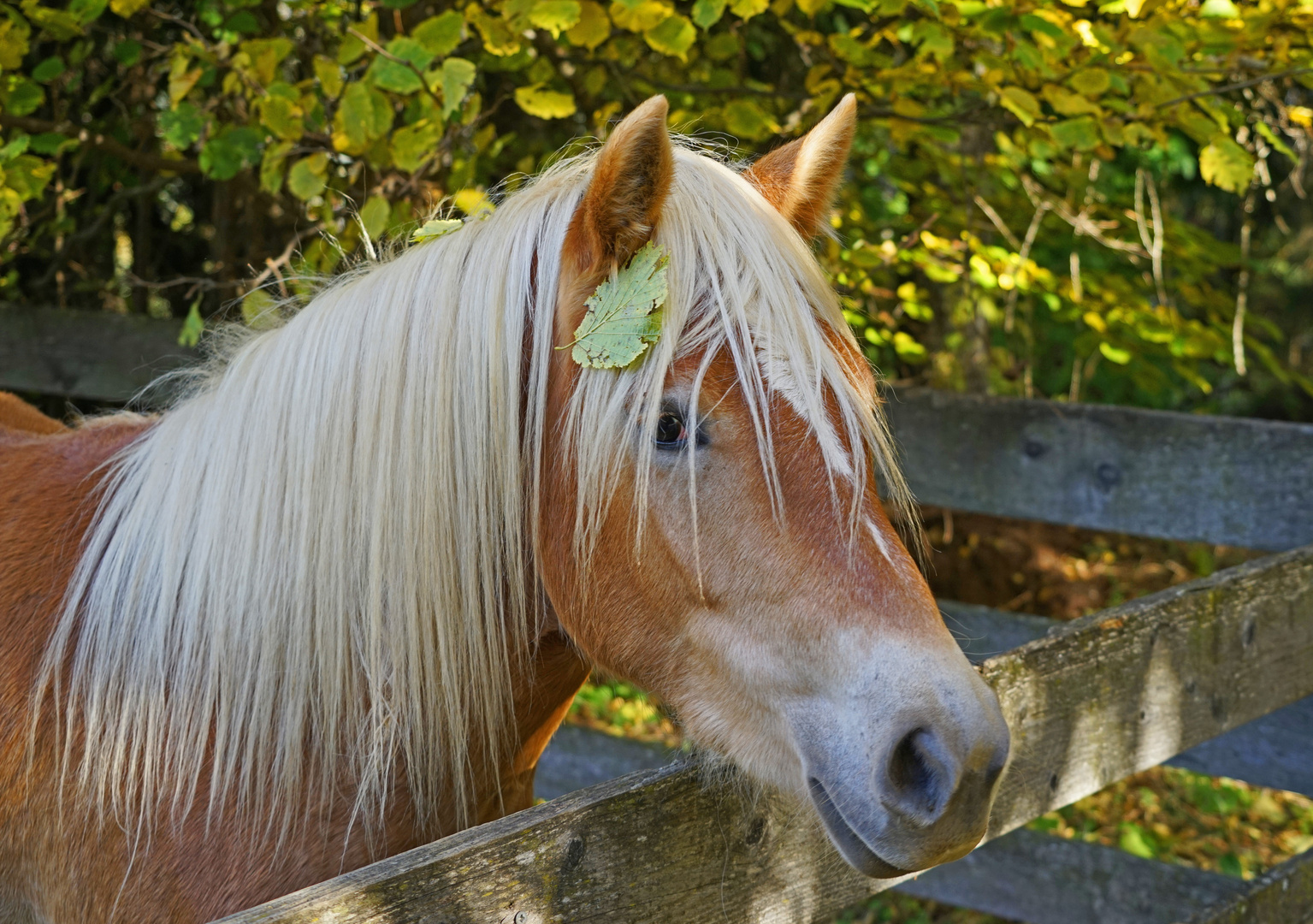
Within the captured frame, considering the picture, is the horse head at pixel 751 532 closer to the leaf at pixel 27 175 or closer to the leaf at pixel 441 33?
the leaf at pixel 441 33

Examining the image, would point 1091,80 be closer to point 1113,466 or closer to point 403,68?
point 1113,466

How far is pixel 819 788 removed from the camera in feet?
4.06

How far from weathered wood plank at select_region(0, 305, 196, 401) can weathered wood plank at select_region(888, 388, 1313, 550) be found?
Result: 2844mm

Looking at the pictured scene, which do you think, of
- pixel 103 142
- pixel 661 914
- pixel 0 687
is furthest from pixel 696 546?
pixel 103 142

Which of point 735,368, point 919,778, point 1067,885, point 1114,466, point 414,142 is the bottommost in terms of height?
point 1067,885

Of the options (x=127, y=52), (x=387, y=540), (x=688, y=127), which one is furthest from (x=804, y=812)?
(x=127, y=52)

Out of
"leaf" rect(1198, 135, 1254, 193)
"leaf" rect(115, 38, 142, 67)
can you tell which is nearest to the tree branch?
"leaf" rect(115, 38, 142, 67)

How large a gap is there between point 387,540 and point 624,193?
2.07 ft

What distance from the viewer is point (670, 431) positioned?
1397 mm

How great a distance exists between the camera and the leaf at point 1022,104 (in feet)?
8.15

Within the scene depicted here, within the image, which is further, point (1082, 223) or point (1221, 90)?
point (1082, 223)

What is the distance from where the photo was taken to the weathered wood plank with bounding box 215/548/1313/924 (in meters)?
0.99

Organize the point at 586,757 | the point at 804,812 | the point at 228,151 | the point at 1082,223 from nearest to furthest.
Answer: the point at 804,812 < the point at 228,151 < the point at 1082,223 < the point at 586,757

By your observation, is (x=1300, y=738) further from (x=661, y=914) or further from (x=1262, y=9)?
(x=661, y=914)
